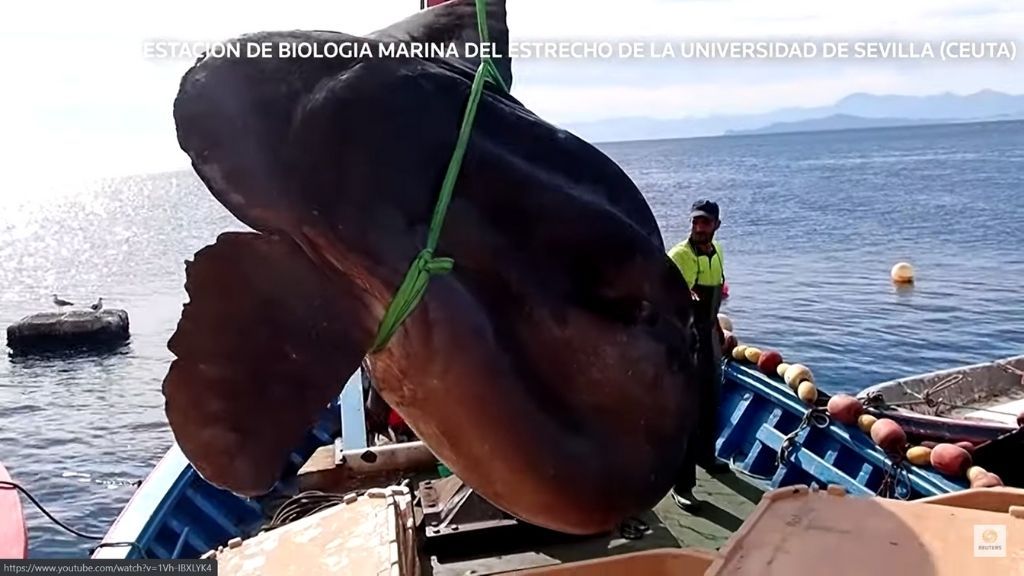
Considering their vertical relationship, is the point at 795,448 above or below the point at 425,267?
below

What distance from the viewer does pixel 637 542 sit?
7191 mm

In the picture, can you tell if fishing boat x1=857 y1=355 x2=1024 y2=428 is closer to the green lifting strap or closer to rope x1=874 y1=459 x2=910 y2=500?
rope x1=874 y1=459 x2=910 y2=500

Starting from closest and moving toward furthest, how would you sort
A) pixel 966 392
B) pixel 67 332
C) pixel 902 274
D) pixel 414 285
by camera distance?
pixel 414 285
pixel 966 392
pixel 902 274
pixel 67 332

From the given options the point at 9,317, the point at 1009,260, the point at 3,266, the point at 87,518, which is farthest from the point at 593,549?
the point at 3,266

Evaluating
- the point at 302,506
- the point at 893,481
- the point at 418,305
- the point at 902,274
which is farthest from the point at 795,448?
the point at 902,274

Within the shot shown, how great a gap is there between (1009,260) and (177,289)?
38883mm

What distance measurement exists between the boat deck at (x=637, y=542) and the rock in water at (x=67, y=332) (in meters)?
32.0

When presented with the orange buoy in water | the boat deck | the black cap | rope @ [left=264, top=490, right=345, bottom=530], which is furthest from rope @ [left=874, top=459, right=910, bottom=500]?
the orange buoy in water

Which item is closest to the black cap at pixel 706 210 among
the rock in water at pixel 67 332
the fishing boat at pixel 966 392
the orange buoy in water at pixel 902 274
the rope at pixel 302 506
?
the rope at pixel 302 506

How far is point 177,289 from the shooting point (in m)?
50.6

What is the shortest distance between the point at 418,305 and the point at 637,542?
5357 mm

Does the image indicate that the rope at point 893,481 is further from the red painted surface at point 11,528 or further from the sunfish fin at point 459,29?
the red painted surface at point 11,528

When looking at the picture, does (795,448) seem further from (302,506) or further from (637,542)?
(302,506)

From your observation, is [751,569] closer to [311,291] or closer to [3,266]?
[311,291]
